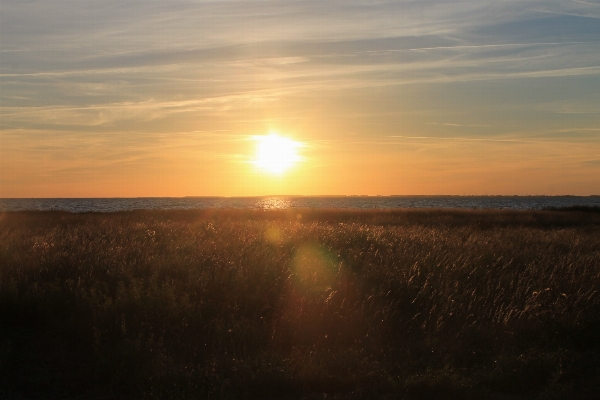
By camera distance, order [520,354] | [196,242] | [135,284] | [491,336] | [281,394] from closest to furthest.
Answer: [281,394]
[520,354]
[491,336]
[135,284]
[196,242]

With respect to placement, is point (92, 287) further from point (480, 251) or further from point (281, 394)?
point (480, 251)

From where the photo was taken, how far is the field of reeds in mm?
6430

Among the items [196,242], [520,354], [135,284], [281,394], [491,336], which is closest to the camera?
[281,394]

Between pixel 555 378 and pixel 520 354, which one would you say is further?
pixel 520 354

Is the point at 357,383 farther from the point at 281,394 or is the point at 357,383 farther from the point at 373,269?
the point at 373,269

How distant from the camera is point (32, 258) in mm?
10312

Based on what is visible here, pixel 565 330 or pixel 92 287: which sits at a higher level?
pixel 92 287

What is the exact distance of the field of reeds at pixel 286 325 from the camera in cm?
643

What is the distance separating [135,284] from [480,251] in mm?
8802

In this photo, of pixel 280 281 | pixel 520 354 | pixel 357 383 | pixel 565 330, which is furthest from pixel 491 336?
pixel 280 281

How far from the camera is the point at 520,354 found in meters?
7.47

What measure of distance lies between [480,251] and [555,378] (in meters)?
7.46

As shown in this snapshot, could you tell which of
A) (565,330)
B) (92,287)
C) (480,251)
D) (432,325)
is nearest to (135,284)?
(92,287)

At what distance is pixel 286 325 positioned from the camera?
798 centimetres
